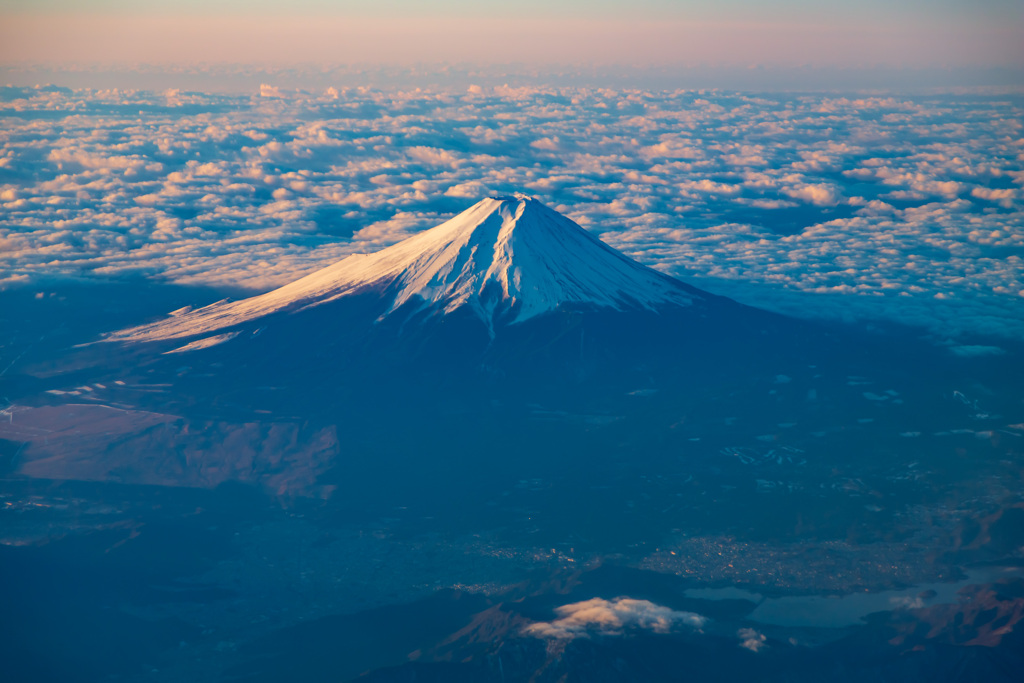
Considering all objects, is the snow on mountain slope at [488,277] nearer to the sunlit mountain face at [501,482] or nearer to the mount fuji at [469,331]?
the mount fuji at [469,331]

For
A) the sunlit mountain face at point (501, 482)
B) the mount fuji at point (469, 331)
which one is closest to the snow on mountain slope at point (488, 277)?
the mount fuji at point (469, 331)

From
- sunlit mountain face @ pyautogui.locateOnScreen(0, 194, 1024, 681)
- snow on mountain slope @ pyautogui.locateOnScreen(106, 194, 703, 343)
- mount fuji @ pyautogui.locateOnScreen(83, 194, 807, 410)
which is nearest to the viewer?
sunlit mountain face @ pyautogui.locateOnScreen(0, 194, 1024, 681)

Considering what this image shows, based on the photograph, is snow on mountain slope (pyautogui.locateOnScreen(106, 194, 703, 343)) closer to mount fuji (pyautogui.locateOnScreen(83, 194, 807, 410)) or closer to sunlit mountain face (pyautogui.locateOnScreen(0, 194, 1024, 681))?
mount fuji (pyautogui.locateOnScreen(83, 194, 807, 410))

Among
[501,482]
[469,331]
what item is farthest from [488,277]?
[501,482]

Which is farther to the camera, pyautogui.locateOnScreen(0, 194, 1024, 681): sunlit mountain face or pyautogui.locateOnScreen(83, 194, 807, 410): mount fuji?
pyautogui.locateOnScreen(83, 194, 807, 410): mount fuji

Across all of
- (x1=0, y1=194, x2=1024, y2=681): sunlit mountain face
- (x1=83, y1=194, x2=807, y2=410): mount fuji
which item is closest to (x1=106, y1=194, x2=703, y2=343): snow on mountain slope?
(x1=83, y1=194, x2=807, y2=410): mount fuji

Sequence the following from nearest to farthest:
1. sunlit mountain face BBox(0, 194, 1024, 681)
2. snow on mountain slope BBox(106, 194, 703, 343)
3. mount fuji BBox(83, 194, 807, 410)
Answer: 1. sunlit mountain face BBox(0, 194, 1024, 681)
2. mount fuji BBox(83, 194, 807, 410)
3. snow on mountain slope BBox(106, 194, 703, 343)
